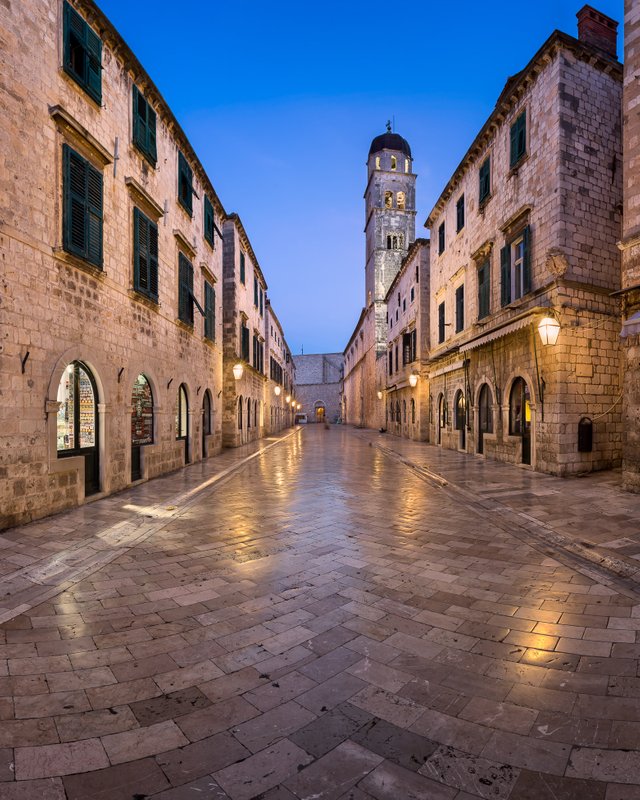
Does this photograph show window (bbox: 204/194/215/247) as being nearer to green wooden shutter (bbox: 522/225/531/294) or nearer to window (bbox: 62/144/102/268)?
window (bbox: 62/144/102/268)

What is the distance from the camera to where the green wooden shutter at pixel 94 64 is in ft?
27.3

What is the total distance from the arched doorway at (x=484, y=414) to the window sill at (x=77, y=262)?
12.5 m

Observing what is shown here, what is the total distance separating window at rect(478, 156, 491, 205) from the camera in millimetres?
15012

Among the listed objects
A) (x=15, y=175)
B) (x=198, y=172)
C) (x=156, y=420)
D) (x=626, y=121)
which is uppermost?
(x=198, y=172)

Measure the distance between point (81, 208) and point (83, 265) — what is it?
107 cm

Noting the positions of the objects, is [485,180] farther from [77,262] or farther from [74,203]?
[77,262]

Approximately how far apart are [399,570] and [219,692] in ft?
8.12

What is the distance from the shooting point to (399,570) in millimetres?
4605

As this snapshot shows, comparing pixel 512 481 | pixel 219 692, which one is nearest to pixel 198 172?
pixel 512 481

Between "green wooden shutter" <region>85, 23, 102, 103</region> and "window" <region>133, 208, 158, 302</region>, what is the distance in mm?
2291

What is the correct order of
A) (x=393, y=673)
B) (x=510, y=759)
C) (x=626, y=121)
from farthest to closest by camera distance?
(x=626, y=121) < (x=393, y=673) < (x=510, y=759)

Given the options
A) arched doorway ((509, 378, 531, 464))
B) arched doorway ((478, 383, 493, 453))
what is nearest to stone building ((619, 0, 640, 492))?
arched doorway ((509, 378, 531, 464))

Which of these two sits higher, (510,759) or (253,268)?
(253,268)

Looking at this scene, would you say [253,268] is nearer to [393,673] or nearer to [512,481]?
[512,481]
